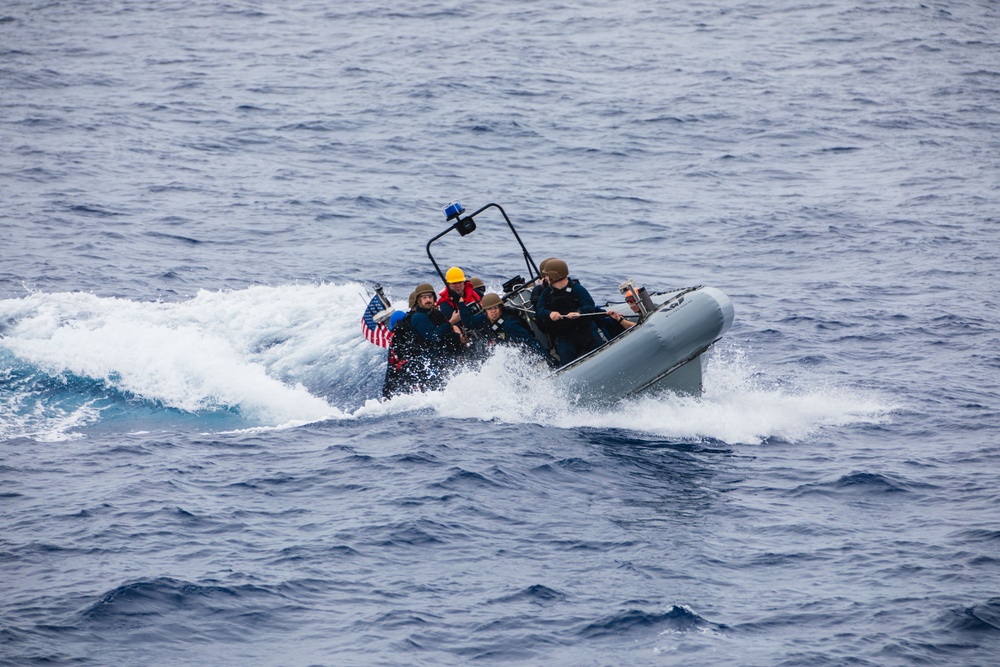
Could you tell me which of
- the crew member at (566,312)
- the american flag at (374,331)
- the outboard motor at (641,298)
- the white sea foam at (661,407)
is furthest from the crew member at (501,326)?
the american flag at (374,331)

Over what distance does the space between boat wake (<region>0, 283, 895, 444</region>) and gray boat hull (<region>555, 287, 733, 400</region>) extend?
0.21 m

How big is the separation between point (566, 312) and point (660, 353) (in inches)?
43.0

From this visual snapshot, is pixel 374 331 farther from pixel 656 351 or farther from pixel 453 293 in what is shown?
pixel 656 351

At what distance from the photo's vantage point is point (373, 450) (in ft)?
37.7

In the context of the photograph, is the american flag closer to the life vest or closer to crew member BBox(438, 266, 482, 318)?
the life vest

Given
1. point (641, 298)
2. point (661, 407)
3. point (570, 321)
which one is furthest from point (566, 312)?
point (661, 407)

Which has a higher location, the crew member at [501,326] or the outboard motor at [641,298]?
the outboard motor at [641,298]

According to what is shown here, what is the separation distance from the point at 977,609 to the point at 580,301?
521 centimetres

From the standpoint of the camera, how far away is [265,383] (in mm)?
13656

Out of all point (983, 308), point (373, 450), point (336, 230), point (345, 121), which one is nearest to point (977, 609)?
point (373, 450)

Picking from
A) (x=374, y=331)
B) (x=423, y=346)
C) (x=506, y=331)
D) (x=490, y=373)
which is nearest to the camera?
(x=506, y=331)

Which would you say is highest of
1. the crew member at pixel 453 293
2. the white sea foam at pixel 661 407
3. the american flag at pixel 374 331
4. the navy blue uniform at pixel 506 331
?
the crew member at pixel 453 293

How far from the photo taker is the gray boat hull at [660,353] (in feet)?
38.0

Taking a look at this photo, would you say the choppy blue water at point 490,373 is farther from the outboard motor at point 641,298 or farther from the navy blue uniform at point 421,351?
the outboard motor at point 641,298
